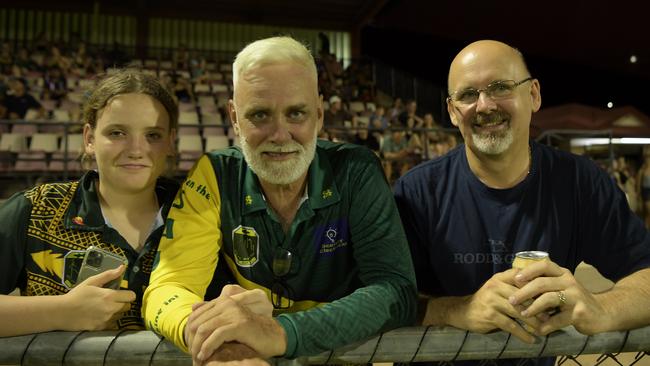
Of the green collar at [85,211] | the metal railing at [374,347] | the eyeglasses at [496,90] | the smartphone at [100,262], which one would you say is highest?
the eyeglasses at [496,90]

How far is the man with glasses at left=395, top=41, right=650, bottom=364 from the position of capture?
4.94 ft

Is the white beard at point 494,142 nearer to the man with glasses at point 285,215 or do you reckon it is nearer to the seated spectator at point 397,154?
the man with glasses at point 285,215

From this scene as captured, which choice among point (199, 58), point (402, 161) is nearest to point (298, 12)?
point (199, 58)

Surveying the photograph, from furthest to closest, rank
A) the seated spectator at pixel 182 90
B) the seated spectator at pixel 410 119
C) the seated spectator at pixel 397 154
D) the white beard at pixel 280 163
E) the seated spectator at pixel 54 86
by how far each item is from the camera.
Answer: the seated spectator at pixel 182 90
the seated spectator at pixel 54 86
the seated spectator at pixel 410 119
the seated spectator at pixel 397 154
the white beard at pixel 280 163

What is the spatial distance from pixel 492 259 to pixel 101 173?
1191mm

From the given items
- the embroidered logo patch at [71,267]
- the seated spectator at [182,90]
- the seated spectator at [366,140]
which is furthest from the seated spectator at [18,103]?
the embroidered logo patch at [71,267]

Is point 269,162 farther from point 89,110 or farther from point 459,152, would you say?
point 459,152

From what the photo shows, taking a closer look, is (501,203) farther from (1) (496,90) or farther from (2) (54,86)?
(2) (54,86)

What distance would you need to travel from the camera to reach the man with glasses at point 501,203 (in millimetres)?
1507

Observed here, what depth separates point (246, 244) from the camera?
132 cm

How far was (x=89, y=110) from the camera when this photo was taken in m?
1.44

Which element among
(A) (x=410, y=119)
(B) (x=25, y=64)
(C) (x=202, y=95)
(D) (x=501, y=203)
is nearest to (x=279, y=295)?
(D) (x=501, y=203)

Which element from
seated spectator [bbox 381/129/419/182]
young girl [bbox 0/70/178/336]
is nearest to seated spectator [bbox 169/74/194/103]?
seated spectator [bbox 381/129/419/182]

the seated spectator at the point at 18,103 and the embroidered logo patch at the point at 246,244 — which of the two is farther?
the seated spectator at the point at 18,103
